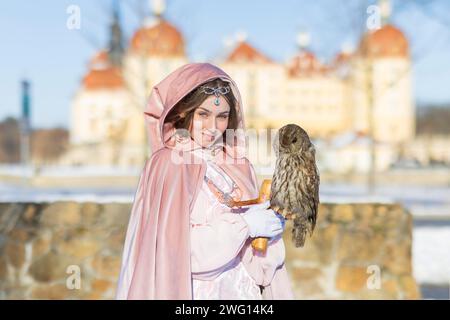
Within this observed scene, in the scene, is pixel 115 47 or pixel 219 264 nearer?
pixel 219 264

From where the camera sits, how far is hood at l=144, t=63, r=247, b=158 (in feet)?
8.03

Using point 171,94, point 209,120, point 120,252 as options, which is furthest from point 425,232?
point 171,94

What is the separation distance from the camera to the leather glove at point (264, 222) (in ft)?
7.59

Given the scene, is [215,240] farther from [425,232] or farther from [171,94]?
[425,232]

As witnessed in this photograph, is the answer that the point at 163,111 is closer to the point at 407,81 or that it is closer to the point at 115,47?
the point at 115,47

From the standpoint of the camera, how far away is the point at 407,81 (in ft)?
199

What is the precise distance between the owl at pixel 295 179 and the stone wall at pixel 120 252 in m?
3.90

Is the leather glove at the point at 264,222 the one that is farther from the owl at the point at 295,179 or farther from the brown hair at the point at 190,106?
the brown hair at the point at 190,106

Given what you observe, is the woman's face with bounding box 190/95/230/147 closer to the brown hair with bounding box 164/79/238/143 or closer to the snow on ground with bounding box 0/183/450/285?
the brown hair with bounding box 164/79/238/143

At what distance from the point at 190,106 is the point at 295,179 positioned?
1.65ft

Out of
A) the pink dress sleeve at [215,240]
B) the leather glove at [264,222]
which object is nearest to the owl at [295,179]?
the leather glove at [264,222]

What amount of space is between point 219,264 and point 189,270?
0.10 metres

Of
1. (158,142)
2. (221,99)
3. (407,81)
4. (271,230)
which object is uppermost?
(407,81)
